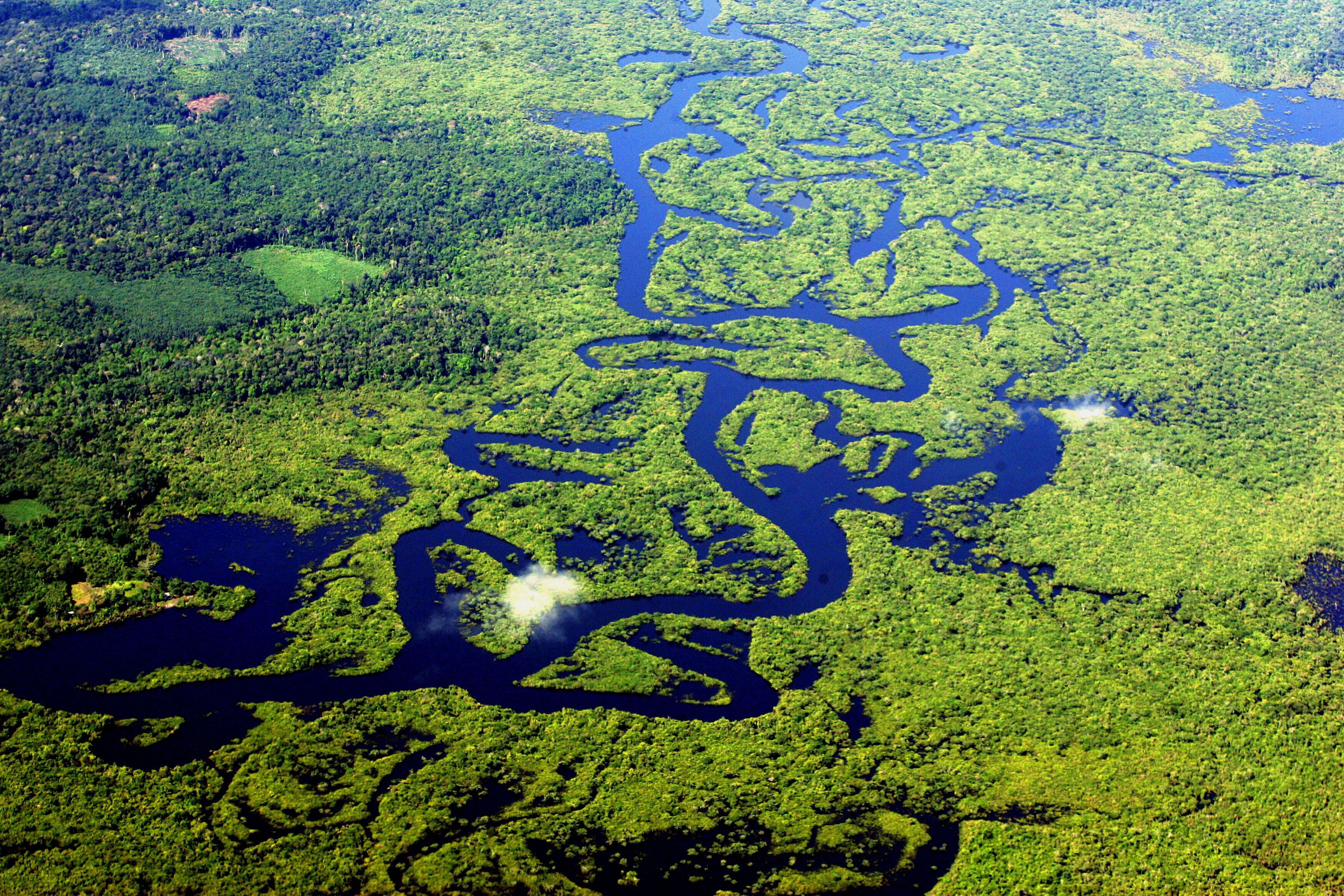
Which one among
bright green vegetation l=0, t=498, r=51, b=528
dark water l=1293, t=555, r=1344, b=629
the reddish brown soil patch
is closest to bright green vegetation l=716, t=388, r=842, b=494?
dark water l=1293, t=555, r=1344, b=629

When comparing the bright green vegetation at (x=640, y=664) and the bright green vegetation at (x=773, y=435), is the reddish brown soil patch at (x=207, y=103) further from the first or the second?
the bright green vegetation at (x=640, y=664)

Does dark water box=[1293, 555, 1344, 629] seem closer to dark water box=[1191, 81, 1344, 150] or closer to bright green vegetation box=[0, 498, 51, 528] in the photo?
dark water box=[1191, 81, 1344, 150]

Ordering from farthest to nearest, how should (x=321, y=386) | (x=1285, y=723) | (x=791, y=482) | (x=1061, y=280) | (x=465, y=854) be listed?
(x=1061, y=280)
(x=321, y=386)
(x=791, y=482)
(x=1285, y=723)
(x=465, y=854)

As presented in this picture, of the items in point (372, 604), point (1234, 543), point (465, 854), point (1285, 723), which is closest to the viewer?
point (465, 854)

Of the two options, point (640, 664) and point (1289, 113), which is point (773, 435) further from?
point (1289, 113)

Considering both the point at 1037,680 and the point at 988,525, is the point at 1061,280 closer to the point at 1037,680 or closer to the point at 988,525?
→ the point at 988,525

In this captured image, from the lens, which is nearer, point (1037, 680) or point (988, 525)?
point (1037, 680)

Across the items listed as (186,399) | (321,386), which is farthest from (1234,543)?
(186,399)
